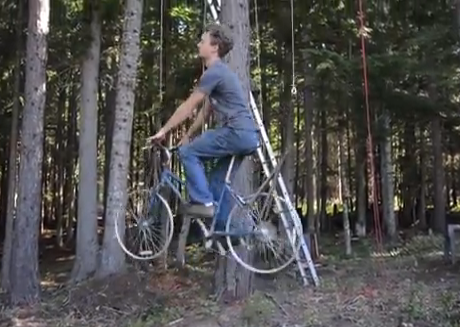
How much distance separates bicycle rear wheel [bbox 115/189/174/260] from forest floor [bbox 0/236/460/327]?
6.42 ft

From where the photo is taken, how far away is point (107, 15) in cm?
1248

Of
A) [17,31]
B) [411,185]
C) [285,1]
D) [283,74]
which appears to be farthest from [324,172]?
[17,31]

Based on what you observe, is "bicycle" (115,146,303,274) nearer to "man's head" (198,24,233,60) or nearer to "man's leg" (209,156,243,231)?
"man's leg" (209,156,243,231)

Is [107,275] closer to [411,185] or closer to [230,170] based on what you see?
[230,170]

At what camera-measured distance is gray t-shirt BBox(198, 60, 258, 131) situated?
15.5 feet

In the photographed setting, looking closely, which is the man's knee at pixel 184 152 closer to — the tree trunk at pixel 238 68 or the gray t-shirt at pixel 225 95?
the gray t-shirt at pixel 225 95

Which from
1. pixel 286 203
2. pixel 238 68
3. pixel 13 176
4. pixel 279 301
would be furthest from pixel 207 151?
pixel 13 176

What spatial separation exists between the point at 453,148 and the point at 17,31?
12081 mm

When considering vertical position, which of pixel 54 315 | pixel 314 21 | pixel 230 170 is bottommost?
pixel 54 315

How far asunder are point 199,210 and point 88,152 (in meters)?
7.94

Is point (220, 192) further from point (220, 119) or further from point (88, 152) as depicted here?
point (88, 152)

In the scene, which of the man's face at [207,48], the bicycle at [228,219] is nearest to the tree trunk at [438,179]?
the bicycle at [228,219]

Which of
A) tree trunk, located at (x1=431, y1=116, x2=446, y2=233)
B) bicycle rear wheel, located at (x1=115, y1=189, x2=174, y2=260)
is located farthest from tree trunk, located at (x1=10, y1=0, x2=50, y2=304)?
tree trunk, located at (x1=431, y1=116, x2=446, y2=233)

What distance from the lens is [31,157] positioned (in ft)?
32.2
